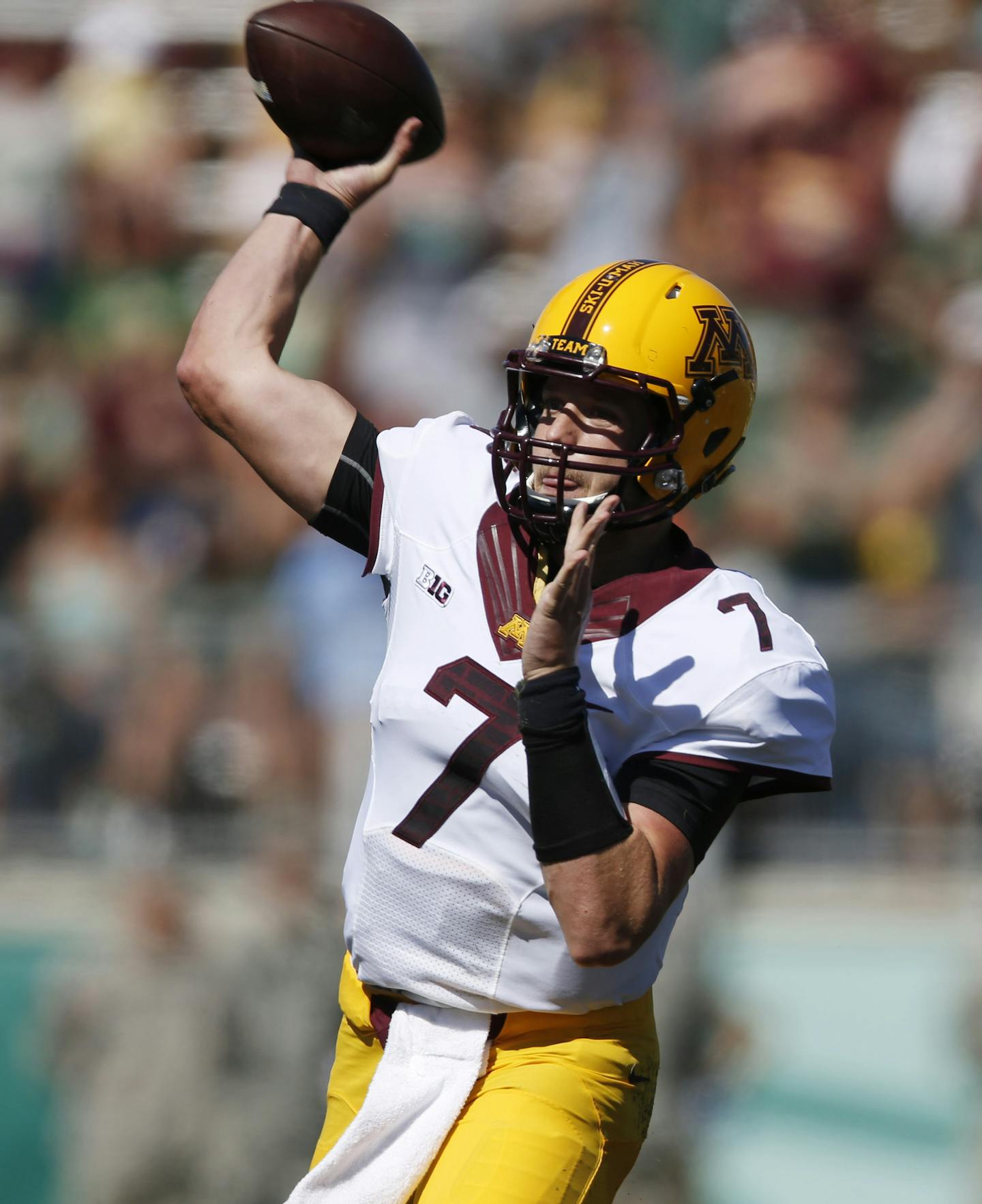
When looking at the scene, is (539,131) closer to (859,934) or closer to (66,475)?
(66,475)

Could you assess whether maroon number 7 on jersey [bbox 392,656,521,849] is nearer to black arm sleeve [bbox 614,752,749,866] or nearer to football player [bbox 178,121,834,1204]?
football player [bbox 178,121,834,1204]

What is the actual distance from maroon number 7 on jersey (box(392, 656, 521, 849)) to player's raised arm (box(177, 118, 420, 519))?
40cm

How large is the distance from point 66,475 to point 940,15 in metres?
4.34

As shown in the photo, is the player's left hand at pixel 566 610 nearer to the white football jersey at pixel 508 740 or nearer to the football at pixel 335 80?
the white football jersey at pixel 508 740

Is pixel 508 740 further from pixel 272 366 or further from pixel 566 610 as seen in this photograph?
pixel 272 366

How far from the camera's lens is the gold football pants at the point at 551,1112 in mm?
2164

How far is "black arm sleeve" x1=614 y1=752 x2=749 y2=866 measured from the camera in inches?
86.4

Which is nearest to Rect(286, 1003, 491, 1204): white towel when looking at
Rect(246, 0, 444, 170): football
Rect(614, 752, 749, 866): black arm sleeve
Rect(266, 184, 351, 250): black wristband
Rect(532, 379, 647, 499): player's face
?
Rect(614, 752, 749, 866): black arm sleeve

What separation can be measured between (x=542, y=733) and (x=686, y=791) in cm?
29

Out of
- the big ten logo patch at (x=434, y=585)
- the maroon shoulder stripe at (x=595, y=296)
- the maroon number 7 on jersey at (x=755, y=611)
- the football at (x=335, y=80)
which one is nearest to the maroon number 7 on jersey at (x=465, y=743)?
the big ten logo patch at (x=434, y=585)

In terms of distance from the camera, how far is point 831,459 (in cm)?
642

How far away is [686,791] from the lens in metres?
2.22

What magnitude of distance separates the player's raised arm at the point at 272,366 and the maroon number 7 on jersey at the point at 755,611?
650 mm

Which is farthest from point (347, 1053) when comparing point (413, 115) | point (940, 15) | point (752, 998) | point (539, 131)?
point (940, 15)
